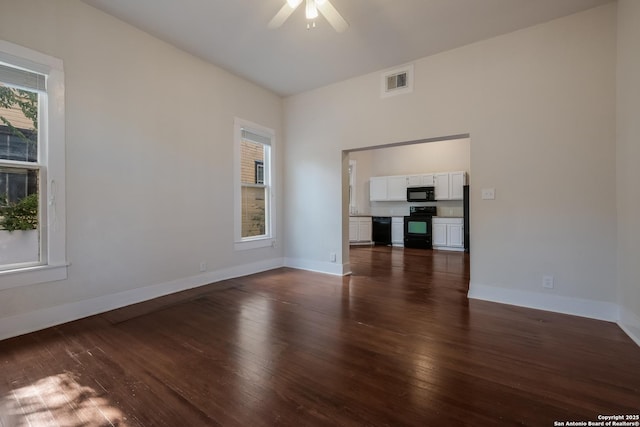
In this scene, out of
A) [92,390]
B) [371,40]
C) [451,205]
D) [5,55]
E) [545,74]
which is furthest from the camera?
[451,205]

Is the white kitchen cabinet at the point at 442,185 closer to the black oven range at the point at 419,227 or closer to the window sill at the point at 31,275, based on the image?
the black oven range at the point at 419,227

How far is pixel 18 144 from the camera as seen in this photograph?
8.05 feet

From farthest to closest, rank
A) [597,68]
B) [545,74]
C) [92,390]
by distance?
[545,74] < [597,68] < [92,390]

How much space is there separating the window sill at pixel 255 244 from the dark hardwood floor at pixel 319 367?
1.24 metres

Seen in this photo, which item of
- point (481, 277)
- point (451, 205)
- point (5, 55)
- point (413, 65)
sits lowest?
point (481, 277)

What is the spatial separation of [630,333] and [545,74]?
2.56 meters

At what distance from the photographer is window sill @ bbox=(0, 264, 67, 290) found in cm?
232

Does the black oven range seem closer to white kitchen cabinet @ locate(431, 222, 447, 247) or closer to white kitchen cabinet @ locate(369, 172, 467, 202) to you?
white kitchen cabinet @ locate(431, 222, 447, 247)

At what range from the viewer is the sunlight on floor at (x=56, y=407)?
55.9 inches

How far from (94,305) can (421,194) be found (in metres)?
7.00

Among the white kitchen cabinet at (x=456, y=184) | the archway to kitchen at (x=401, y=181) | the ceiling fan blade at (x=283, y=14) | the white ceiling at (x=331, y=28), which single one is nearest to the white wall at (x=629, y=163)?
the white ceiling at (x=331, y=28)

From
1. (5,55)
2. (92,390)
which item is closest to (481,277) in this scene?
(92,390)

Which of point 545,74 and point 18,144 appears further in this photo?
point 545,74

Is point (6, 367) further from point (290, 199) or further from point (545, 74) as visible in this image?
point (545, 74)
